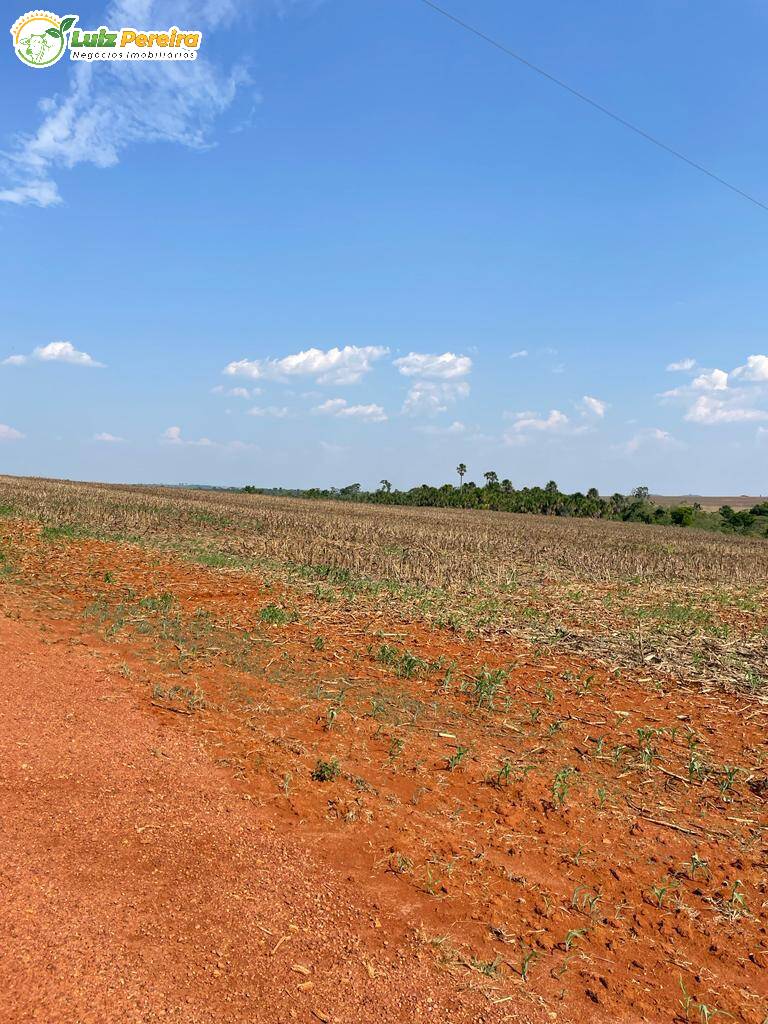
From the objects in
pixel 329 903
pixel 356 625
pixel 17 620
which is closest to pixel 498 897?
pixel 329 903

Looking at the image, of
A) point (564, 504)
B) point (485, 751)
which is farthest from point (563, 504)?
point (485, 751)

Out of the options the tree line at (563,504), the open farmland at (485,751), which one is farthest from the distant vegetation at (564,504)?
the open farmland at (485,751)

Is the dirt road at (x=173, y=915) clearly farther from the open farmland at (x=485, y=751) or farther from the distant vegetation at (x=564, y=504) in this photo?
the distant vegetation at (x=564, y=504)

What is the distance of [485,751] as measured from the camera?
646 centimetres

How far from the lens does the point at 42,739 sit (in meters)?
5.59

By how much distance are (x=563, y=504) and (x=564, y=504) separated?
112mm

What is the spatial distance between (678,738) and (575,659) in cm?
264

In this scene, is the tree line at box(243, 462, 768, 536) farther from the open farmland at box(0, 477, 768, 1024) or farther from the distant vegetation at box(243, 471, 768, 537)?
the open farmland at box(0, 477, 768, 1024)

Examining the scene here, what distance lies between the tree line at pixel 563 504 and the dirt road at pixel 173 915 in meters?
55.6

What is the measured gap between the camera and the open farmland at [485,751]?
3.70 metres

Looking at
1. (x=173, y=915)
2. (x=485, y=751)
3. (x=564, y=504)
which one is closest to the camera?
(x=173, y=915)

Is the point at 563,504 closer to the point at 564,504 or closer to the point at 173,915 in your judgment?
the point at 564,504

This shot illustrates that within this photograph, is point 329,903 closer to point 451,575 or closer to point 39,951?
point 39,951

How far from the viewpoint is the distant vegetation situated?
5644 cm
